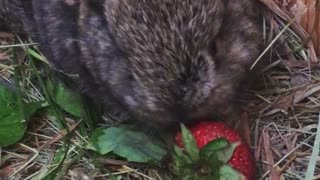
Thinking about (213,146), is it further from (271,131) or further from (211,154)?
(271,131)

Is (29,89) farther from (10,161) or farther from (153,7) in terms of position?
(153,7)

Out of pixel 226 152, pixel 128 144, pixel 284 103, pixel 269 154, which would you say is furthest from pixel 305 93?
pixel 128 144

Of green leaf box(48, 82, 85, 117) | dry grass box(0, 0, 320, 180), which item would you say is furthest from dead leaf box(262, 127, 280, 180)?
green leaf box(48, 82, 85, 117)

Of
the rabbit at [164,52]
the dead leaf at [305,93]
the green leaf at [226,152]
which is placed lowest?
the green leaf at [226,152]

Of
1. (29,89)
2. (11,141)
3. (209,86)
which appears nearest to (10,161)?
(11,141)

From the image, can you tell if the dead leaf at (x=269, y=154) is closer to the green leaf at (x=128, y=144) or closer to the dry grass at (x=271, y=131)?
the dry grass at (x=271, y=131)

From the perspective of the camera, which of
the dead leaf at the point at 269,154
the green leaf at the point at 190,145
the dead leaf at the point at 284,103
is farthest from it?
the dead leaf at the point at 284,103

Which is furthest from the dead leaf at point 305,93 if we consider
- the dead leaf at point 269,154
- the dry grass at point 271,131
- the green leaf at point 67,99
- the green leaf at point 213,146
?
the green leaf at point 67,99
